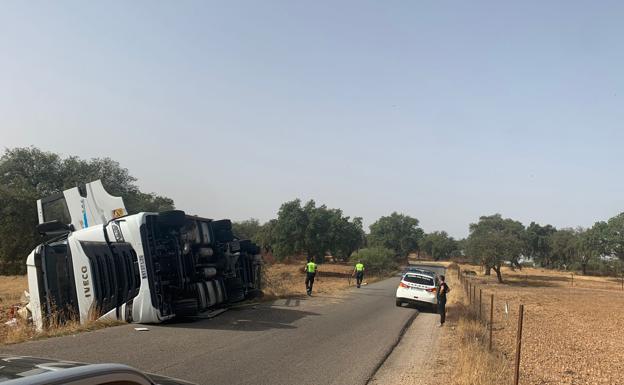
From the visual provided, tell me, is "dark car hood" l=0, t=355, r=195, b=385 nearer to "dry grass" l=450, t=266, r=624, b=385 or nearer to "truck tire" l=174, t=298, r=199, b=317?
"dry grass" l=450, t=266, r=624, b=385

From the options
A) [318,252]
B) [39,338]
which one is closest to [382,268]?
[318,252]

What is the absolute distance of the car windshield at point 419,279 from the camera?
20.0 meters

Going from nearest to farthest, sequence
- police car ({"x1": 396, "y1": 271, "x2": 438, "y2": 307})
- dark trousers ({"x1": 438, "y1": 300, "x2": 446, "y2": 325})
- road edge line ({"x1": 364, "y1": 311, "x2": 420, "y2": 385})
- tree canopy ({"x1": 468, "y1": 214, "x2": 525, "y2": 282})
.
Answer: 1. road edge line ({"x1": 364, "y1": 311, "x2": 420, "y2": 385})
2. dark trousers ({"x1": 438, "y1": 300, "x2": 446, "y2": 325})
3. police car ({"x1": 396, "y1": 271, "x2": 438, "y2": 307})
4. tree canopy ({"x1": 468, "y1": 214, "x2": 525, "y2": 282})

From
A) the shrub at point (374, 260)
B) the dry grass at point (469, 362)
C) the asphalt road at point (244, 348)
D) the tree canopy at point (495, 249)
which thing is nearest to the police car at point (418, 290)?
the dry grass at point (469, 362)

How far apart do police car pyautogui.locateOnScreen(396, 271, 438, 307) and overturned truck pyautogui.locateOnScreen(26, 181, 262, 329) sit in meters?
9.46

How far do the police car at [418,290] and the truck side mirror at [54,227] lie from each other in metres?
12.7

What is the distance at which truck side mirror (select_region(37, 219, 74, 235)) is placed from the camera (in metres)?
13.3

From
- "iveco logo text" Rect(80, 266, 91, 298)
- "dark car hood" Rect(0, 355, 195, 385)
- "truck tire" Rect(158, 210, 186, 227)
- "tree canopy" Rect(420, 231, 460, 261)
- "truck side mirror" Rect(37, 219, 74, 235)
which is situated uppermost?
"truck tire" Rect(158, 210, 186, 227)

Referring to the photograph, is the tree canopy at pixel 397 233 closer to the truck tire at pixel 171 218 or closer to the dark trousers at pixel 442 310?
the dark trousers at pixel 442 310

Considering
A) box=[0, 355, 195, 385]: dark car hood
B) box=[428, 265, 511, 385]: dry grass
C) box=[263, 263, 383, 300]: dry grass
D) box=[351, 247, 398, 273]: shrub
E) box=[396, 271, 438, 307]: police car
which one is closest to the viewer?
box=[0, 355, 195, 385]: dark car hood

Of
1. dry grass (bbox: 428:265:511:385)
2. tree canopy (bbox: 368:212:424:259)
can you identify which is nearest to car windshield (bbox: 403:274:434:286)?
dry grass (bbox: 428:265:511:385)

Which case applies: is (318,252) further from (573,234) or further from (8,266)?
(573,234)

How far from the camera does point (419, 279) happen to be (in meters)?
20.2

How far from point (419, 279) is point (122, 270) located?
1290 centimetres
